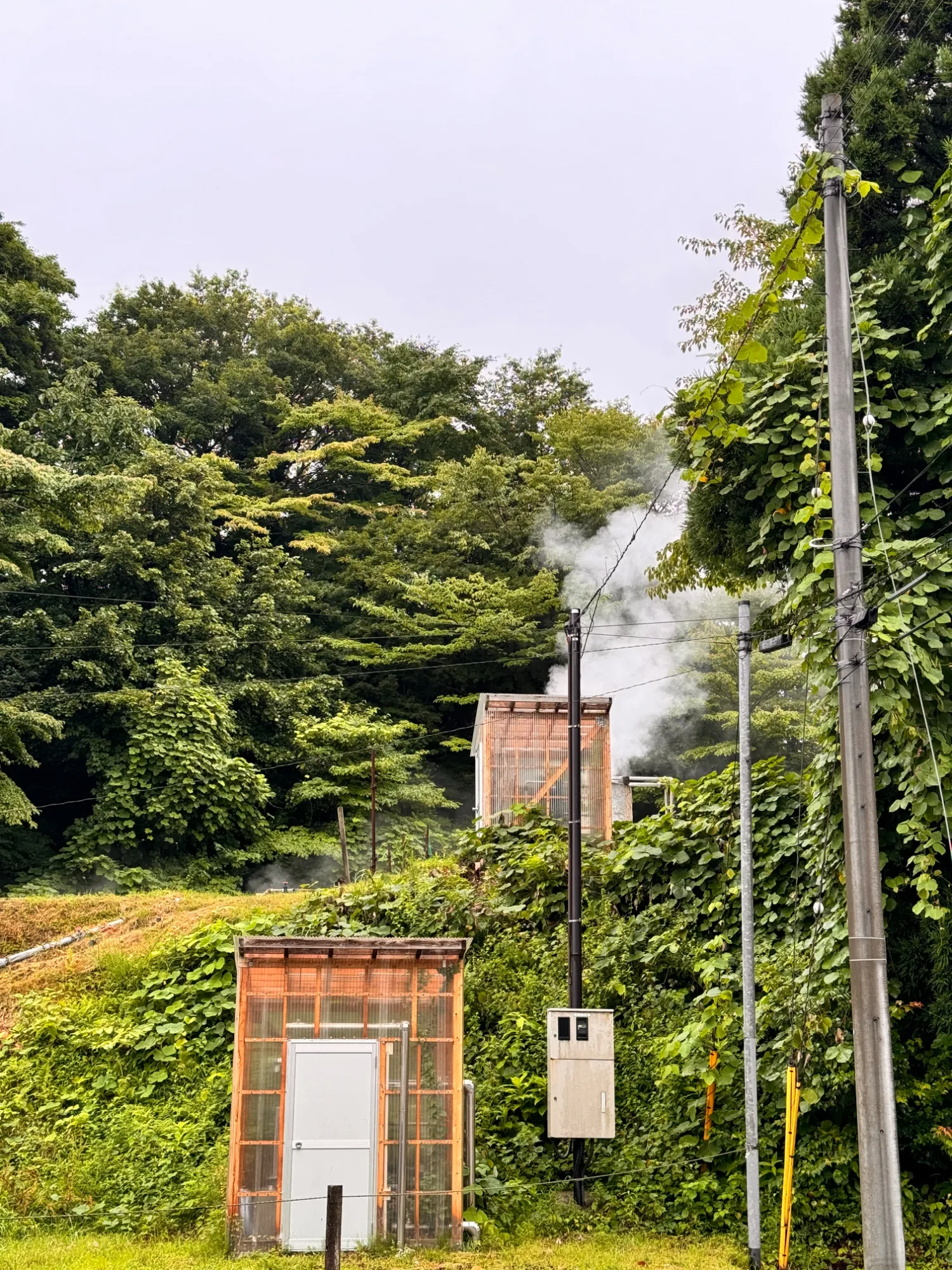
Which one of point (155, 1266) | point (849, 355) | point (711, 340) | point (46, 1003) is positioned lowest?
point (155, 1266)

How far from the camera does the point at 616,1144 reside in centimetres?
1154

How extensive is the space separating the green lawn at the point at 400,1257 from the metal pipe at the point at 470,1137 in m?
0.74

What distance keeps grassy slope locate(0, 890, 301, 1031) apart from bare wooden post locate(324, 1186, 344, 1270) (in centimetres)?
789

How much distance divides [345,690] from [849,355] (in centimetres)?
2487

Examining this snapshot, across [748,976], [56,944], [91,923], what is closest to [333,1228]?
[748,976]

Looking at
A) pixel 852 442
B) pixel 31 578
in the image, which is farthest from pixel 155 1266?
pixel 31 578

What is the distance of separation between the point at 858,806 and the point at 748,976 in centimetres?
416

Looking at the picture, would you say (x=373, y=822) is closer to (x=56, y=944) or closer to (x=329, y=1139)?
(x=56, y=944)

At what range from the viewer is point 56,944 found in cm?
1655

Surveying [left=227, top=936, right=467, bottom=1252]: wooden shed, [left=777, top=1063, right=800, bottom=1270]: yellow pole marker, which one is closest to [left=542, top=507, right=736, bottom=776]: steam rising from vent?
[left=227, top=936, right=467, bottom=1252]: wooden shed

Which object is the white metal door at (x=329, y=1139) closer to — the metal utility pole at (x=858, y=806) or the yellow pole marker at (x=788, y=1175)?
the yellow pole marker at (x=788, y=1175)

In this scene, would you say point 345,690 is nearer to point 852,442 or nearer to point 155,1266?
point 155,1266

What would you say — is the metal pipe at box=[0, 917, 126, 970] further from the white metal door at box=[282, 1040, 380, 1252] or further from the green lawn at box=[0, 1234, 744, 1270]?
the white metal door at box=[282, 1040, 380, 1252]

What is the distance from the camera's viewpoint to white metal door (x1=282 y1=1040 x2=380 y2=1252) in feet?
31.3
